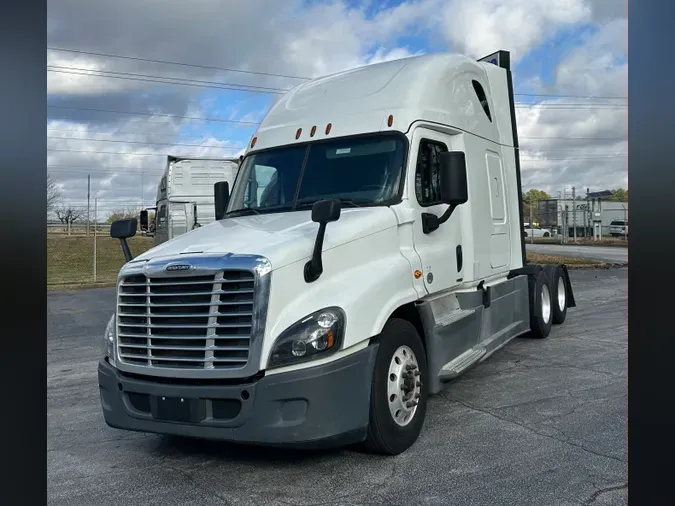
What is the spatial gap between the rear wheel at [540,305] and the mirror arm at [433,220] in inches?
170

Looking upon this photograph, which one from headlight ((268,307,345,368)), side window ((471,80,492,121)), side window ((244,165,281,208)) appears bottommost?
headlight ((268,307,345,368))

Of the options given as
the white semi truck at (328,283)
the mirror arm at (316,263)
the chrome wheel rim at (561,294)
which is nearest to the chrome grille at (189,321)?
the white semi truck at (328,283)

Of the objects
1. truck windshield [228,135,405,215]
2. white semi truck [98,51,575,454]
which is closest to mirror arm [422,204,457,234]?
white semi truck [98,51,575,454]

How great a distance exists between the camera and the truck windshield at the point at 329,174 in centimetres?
566

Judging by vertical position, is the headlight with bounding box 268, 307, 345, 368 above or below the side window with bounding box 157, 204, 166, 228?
below

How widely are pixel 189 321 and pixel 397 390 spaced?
1710 millimetres

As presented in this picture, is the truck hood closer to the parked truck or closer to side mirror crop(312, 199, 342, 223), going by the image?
side mirror crop(312, 199, 342, 223)

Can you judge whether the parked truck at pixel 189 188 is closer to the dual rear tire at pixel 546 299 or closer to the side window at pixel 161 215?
the side window at pixel 161 215

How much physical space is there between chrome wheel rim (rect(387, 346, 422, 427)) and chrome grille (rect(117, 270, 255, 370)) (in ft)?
4.13

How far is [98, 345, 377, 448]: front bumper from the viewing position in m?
4.21

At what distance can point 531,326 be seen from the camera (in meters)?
9.69

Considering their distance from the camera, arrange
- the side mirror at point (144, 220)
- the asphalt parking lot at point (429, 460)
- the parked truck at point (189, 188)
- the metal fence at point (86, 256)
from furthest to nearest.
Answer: the metal fence at point (86, 256) → the side mirror at point (144, 220) → the parked truck at point (189, 188) → the asphalt parking lot at point (429, 460)
